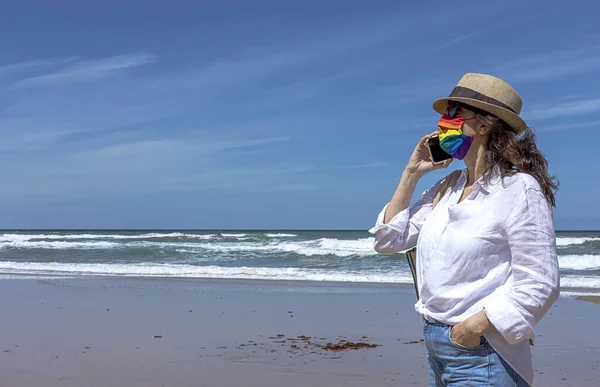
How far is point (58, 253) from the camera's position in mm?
25188

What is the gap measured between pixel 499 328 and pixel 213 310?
7773 mm

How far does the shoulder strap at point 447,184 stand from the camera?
217 centimetres

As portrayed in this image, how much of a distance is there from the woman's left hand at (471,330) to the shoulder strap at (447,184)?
49cm

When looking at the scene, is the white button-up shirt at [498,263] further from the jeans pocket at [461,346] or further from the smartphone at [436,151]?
the smartphone at [436,151]

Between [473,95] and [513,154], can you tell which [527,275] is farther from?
[473,95]

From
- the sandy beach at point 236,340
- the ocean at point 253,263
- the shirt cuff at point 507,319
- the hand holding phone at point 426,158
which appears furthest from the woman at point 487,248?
the ocean at point 253,263

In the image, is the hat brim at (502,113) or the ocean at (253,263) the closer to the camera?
the hat brim at (502,113)

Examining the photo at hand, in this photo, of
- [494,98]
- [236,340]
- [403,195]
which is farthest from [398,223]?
[236,340]

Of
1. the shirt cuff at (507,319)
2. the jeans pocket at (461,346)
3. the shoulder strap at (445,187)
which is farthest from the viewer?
the shoulder strap at (445,187)

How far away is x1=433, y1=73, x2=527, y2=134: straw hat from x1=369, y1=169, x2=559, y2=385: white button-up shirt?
0.18 m

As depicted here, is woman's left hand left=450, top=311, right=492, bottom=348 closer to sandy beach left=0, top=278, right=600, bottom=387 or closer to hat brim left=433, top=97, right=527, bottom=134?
hat brim left=433, top=97, right=527, bottom=134

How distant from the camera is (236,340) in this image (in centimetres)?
716

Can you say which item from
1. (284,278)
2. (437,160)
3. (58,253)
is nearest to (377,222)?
(437,160)

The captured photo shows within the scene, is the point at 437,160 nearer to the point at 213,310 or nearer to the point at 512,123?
the point at 512,123
